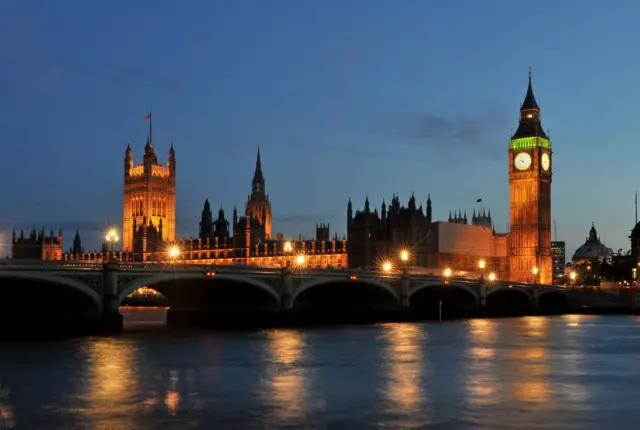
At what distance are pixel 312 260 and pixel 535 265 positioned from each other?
142ft

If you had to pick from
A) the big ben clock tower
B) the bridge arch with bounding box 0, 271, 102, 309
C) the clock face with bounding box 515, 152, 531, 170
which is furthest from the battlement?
the bridge arch with bounding box 0, 271, 102, 309

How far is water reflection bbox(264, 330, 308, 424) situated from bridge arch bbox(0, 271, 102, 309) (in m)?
11.5

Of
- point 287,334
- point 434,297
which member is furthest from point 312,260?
point 287,334

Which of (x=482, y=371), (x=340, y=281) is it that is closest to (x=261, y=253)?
(x=340, y=281)

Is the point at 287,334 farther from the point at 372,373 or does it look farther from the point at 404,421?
the point at 404,421

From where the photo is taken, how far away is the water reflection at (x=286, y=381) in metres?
25.6

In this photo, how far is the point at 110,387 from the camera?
101ft

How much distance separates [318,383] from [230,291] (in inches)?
1653

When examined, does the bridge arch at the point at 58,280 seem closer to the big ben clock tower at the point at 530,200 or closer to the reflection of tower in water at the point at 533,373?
the reflection of tower in water at the point at 533,373

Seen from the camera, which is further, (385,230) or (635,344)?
(385,230)

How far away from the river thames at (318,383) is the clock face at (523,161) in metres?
99.7

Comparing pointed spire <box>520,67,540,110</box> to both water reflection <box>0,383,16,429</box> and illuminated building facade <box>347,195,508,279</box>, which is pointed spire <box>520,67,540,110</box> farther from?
water reflection <box>0,383,16,429</box>

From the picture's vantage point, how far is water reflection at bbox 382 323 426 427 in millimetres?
25688

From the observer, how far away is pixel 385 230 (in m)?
154
